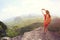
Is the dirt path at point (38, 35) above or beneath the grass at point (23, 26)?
beneath

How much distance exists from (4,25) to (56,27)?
71 centimetres

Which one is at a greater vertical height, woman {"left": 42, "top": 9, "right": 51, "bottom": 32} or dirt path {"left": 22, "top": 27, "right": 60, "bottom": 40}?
woman {"left": 42, "top": 9, "right": 51, "bottom": 32}

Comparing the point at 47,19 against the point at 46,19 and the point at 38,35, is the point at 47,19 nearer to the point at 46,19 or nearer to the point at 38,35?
the point at 46,19

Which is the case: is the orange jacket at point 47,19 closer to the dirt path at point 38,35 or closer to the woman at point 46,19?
the woman at point 46,19

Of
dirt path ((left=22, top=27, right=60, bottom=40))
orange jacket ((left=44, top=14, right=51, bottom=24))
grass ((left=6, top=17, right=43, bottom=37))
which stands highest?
orange jacket ((left=44, top=14, right=51, bottom=24))

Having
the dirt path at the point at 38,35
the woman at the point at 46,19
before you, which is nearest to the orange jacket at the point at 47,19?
the woman at the point at 46,19

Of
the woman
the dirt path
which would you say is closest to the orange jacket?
the woman

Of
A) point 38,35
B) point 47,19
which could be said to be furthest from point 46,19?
point 38,35

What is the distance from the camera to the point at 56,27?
2766mm

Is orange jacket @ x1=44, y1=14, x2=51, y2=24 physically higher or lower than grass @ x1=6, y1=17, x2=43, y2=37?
higher

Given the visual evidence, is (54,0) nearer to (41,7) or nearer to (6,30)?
(41,7)

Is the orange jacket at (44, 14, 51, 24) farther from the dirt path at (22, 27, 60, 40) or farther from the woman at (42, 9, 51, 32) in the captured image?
the dirt path at (22, 27, 60, 40)

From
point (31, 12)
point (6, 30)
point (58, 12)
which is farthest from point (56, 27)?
point (6, 30)

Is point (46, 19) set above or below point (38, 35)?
above
